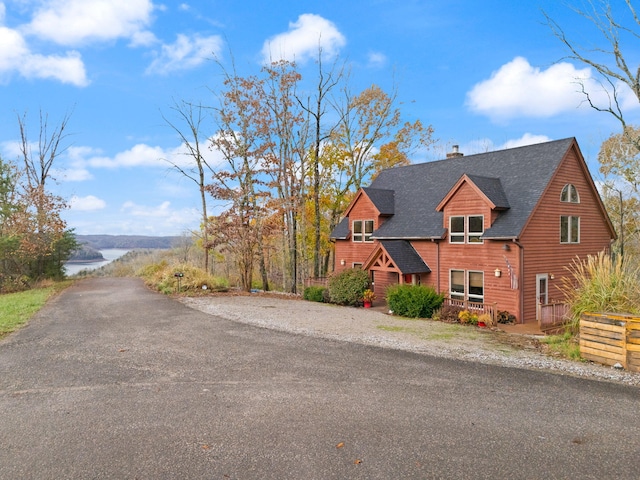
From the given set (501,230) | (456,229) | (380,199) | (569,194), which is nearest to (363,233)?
(380,199)

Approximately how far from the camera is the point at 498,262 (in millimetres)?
15797

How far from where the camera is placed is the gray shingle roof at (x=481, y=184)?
1599cm

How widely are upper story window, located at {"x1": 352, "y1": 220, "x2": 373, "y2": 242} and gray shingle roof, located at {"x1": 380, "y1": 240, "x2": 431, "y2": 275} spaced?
251cm

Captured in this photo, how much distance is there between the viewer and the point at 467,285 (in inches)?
667

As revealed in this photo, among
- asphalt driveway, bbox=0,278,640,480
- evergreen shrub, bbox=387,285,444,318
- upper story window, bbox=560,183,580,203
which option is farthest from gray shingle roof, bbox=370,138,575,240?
asphalt driveway, bbox=0,278,640,480

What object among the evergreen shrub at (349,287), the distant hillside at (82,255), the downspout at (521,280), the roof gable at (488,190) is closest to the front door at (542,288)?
the downspout at (521,280)

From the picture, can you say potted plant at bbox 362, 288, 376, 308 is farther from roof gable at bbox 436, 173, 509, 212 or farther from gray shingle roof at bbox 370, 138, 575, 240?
roof gable at bbox 436, 173, 509, 212

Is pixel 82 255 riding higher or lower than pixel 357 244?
lower

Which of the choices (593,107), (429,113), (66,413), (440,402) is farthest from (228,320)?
(429,113)

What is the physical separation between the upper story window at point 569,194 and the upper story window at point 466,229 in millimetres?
3907

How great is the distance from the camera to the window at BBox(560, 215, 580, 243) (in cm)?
1709

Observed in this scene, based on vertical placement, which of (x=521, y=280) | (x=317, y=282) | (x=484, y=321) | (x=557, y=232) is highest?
(x=557, y=232)

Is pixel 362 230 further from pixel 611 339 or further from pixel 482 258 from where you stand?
pixel 611 339

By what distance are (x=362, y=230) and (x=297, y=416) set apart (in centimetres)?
1739
